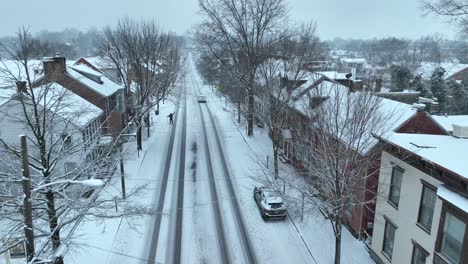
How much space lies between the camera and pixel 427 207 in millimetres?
14172

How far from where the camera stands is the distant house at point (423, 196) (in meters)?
12.3

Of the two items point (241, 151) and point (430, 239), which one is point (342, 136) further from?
point (241, 151)

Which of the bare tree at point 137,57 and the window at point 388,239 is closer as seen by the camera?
the window at point 388,239

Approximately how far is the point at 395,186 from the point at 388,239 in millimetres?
2543

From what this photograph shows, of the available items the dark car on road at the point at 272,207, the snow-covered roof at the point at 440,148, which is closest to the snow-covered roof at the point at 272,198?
the dark car on road at the point at 272,207

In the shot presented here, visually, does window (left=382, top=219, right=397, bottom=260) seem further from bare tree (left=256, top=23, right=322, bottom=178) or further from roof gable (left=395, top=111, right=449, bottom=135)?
bare tree (left=256, top=23, right=322, bottom=178)

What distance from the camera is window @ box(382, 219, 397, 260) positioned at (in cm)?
1672

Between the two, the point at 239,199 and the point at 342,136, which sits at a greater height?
the point at 342,136

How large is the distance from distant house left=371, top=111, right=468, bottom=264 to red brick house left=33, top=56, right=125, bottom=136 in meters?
17.9

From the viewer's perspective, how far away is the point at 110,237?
64.2 feet

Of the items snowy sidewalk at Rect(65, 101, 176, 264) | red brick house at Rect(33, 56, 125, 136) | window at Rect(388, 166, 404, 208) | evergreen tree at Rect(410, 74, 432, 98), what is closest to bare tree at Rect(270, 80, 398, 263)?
window at Rect(388, 166, 404, 208)

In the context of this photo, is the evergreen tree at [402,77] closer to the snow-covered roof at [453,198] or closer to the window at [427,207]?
the window at [427,207]

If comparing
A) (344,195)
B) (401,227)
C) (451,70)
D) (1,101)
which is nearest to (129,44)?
(1,101)

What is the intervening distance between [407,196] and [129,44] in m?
29.5
